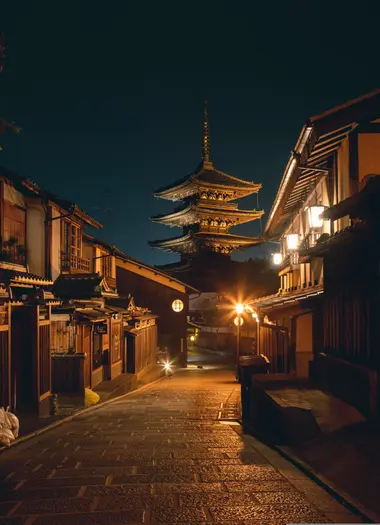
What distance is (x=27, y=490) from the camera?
659cm

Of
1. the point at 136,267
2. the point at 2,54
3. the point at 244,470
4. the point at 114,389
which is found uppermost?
the point at 2,54

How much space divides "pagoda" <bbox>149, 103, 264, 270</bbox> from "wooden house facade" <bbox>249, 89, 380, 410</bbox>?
85.2 feet

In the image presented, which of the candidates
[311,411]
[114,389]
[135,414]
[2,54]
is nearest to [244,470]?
[311,411]

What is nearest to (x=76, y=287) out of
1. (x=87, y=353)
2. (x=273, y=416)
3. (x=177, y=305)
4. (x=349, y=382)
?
(x=87, y=353)

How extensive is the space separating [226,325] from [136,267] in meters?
12.9

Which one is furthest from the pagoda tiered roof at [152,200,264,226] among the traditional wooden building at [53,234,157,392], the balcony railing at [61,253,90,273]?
the balcony railing at [61,253,90,273]

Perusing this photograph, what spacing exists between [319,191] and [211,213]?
30397 millimetres

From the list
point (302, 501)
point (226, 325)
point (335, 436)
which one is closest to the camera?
point (302, 501)

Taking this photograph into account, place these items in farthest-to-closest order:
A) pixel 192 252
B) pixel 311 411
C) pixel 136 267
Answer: pixel 192 252
pixel 136 267
pixel 311 411

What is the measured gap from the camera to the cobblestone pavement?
559 cm

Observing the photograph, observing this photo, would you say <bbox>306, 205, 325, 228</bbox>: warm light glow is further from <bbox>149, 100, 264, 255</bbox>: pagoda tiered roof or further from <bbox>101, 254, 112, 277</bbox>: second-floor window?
<bbox>149, 100, 264, 255</bbox>: pagoda tiered roof

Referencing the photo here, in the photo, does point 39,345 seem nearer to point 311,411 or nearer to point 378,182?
point 311,411

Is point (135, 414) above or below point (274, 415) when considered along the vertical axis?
below

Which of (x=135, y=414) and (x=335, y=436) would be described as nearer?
(x=335, y=436)
